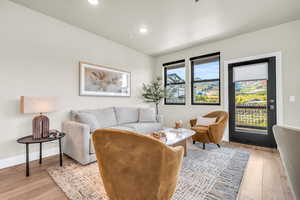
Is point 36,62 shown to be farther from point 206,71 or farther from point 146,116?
point 206,71

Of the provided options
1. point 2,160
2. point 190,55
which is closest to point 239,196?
point 2,160

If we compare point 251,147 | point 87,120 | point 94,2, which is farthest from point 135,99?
point 251,147

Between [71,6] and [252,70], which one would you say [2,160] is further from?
[252,70]

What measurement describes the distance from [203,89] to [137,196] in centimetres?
354

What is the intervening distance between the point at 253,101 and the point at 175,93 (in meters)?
2.12

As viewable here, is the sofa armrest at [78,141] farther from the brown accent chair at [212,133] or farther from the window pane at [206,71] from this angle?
the window pane at [206,71]

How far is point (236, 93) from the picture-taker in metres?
3.38

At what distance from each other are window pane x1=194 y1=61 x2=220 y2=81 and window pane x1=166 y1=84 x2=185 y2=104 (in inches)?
22.9

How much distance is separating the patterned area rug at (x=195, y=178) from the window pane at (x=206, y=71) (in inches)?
85.0

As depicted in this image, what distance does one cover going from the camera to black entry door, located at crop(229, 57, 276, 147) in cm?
296

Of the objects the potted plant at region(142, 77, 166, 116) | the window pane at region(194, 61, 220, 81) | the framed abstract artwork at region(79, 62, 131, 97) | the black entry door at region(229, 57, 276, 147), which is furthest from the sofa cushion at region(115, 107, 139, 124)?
the black entry door at region(229, 57, 276, 147)

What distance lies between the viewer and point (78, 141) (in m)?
2.19

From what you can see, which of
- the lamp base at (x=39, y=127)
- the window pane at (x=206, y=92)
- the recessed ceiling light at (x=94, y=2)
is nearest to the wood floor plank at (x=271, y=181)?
the window pane at (x=206, y=92)

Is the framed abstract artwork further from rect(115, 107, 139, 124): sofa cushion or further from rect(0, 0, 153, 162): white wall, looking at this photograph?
rect(115, 107, 139, 124): sofa cushion
